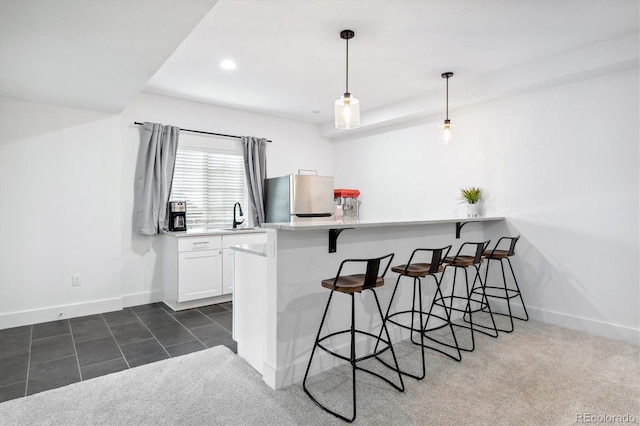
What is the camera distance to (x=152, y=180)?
14.4 ft

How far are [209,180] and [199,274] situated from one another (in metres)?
1.46

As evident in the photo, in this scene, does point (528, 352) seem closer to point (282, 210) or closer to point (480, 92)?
point (480, 92)

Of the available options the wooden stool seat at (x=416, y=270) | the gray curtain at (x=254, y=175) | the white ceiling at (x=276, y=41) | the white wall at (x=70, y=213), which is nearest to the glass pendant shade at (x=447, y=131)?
the white ceiling at (x=276, y=41)

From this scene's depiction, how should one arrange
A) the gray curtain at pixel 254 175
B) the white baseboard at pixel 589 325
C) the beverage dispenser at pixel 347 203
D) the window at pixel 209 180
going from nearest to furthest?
the white baseboard at pixel 589 325
the window at pixel 209 180
the gray curtain at pixel 254 175
the beverage dispenser at pixel 347 203

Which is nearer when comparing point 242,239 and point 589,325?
point 589,325

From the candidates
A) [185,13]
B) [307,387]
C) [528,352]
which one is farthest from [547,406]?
[185,13]

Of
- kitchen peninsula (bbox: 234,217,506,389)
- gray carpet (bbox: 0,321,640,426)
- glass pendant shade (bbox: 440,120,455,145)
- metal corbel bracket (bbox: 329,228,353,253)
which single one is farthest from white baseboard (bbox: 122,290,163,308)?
glass pendant shade (bbox: 440,120,455,145)

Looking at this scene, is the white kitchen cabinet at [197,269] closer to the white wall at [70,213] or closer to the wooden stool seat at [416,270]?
the white wall at [70,213]

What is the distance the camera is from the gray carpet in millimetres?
2002

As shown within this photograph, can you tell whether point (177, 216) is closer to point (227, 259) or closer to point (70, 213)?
point (227, 259)

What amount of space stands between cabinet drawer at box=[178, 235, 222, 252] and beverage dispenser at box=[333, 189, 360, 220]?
1.90 metres

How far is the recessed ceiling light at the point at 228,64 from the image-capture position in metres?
3.48

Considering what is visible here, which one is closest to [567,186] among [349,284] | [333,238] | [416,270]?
[416,270]

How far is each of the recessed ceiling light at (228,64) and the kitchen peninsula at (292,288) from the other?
6.29 feet
